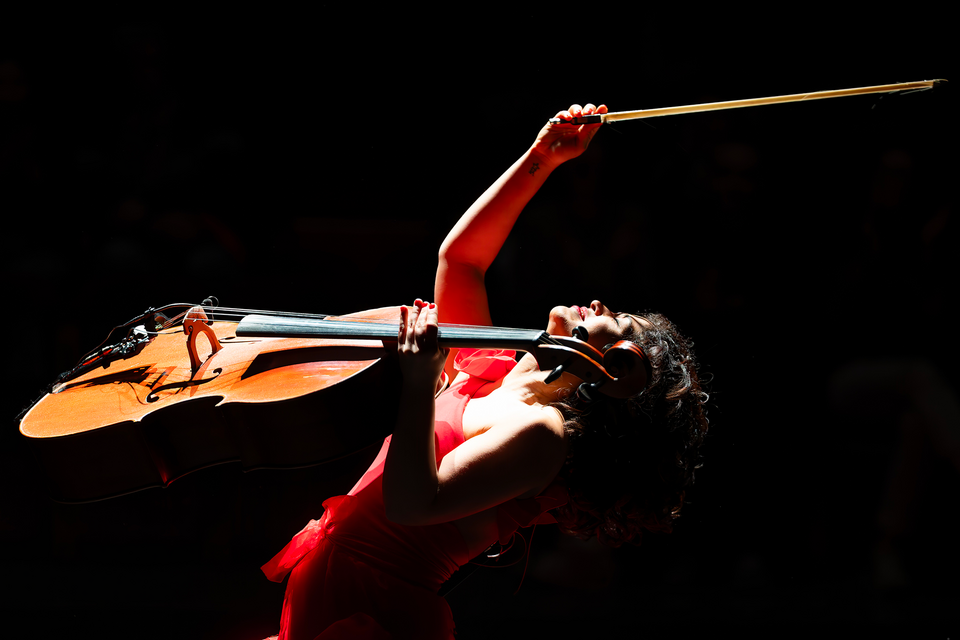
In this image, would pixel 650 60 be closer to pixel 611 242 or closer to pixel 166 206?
pixel 611 242

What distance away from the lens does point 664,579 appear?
198 centimetres

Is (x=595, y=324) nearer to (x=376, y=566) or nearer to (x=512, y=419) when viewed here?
(x=512, y=419)

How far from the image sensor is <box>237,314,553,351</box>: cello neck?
1021mm

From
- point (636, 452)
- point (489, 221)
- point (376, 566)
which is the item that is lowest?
point (376, 566)

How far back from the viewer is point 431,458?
102 cm

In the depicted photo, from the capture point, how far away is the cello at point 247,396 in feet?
3.37

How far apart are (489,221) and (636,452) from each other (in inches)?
23.3

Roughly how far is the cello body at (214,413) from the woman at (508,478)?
0.11m

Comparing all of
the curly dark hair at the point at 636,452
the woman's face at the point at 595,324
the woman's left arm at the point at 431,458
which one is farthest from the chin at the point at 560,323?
the woman's left arm at the point at 431,458

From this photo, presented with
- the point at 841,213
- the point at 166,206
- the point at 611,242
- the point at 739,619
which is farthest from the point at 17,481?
the point at 841,213

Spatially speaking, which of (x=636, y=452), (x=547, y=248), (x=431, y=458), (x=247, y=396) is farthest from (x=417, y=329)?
(x=547, y=248)

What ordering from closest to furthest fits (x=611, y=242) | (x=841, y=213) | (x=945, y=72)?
1. (x=945, y=72)
2. (x=841, y=213)
3. (x=611, y=242)

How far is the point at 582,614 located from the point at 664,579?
0.28m

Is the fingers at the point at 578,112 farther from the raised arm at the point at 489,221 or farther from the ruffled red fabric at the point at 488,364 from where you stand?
the ruffled red fabric at the point at 488,364
